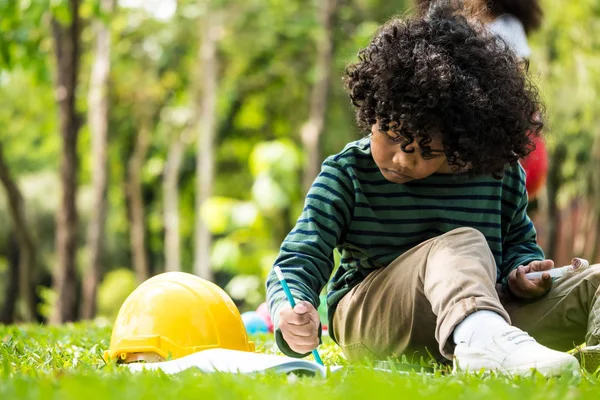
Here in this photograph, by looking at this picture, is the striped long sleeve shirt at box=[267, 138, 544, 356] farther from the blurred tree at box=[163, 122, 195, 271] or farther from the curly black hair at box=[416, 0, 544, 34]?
the blurred tree at box=[163, 122, 195, 271]

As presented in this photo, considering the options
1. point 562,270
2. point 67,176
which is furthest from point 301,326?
point 67,176

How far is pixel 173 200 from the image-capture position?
60.9ft

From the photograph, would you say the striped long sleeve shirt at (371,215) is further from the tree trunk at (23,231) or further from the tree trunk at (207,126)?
the tree trunk at (207,126)

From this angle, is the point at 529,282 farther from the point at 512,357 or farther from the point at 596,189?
the point at 596,189

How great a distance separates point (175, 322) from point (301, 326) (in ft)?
1.93

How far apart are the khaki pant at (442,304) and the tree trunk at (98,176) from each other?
7.84 metres

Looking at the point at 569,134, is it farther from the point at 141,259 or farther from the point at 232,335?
the point at 232,335

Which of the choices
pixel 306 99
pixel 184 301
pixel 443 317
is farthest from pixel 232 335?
pixel 306 99

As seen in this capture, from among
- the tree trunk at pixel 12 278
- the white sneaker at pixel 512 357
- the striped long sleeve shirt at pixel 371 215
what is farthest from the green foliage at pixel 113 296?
the white sneaker at pixel 512 357

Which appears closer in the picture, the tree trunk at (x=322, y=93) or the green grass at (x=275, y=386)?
the green grass at (x=275, y=386)

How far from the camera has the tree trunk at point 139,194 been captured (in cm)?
1928

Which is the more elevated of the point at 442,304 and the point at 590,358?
the point at 442,304

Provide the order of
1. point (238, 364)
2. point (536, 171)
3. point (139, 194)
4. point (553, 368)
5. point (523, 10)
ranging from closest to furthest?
point (553, 368), point (238, 364), point (523, 10), point (536, 171), point (139, 194)

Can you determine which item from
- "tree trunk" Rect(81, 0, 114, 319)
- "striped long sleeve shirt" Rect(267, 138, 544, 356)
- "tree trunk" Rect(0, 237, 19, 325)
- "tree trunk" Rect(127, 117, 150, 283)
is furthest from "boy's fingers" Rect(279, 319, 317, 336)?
"tree trunk" Rect(127, 117, 150, 283)
